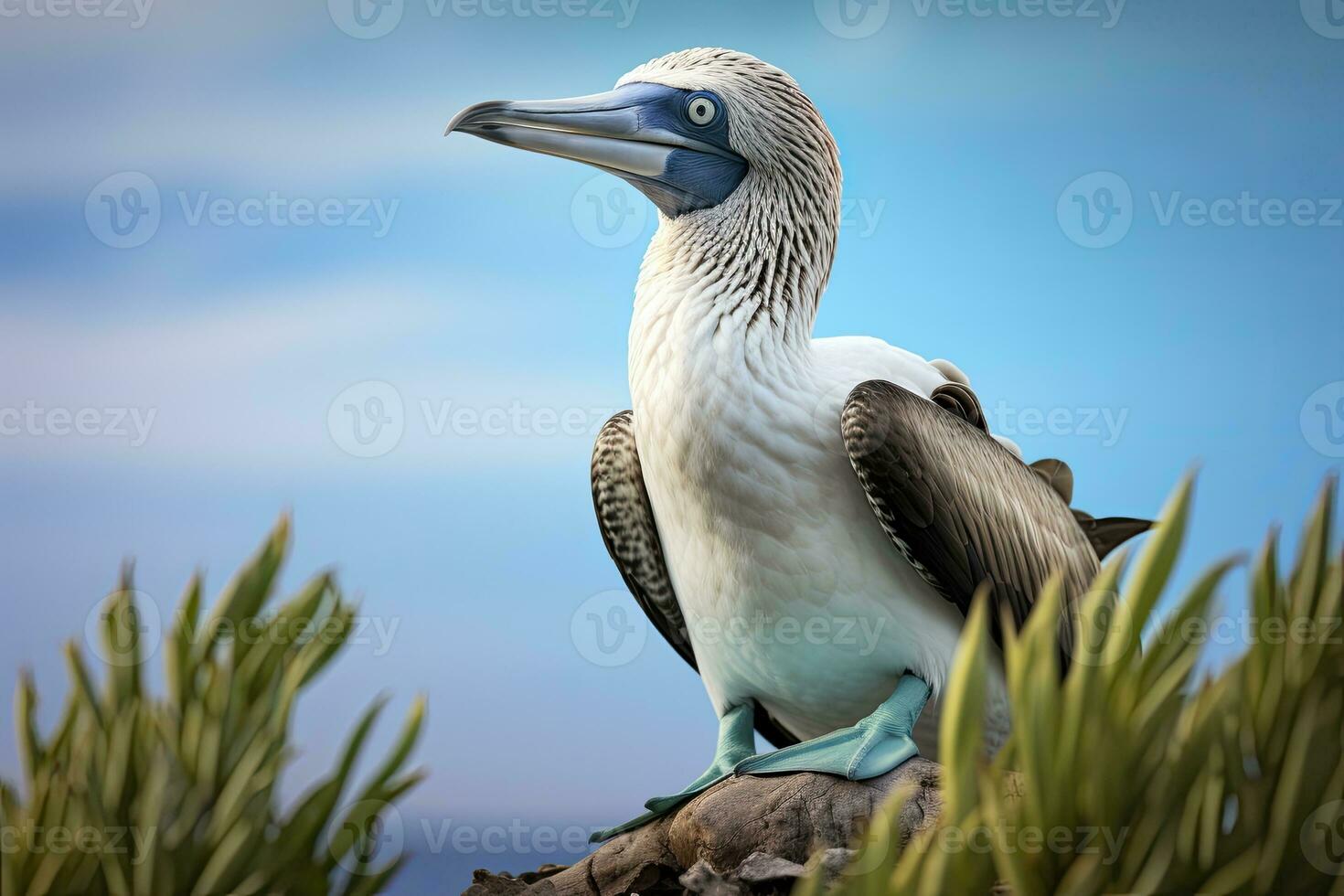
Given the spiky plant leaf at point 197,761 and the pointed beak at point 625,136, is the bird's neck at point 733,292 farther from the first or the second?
the spiky plant leaf at point 197,761

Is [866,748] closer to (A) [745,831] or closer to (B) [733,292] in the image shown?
(A) [745,831]

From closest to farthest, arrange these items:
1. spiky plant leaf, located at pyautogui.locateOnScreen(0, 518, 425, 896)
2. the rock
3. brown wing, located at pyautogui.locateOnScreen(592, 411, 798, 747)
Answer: spiky plant leaf, located at pyautogui.locateOnScreen(0, 518, 425, 896)
the rock
brown wing, located at pyautogui.locateOnScreen(592, 411, 798, 747)

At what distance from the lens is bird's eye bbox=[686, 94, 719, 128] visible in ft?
8.46

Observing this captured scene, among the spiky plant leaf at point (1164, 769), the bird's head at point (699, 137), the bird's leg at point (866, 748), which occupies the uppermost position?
the bird's head at point (699, 137)

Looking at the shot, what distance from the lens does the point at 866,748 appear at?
94.4 inches

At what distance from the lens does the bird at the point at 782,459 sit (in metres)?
2.45

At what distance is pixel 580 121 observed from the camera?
2566 millimetres

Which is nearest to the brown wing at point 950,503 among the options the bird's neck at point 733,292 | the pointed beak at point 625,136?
the bird's neck at point 733,292

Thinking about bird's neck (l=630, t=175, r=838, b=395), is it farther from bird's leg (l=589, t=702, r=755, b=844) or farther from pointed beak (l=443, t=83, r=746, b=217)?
bird's leg (l=589, t=702, r=755, b=844)

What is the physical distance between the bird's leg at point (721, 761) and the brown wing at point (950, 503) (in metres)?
0.58

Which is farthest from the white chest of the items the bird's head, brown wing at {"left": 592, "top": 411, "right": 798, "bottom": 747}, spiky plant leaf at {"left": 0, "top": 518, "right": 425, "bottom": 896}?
spiky plant leaf at {"left": 0, "top": 518, "right": 425, "bottom": 896}

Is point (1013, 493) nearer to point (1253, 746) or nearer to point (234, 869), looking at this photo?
point (1253, 746)

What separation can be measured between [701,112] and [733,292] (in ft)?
1.33

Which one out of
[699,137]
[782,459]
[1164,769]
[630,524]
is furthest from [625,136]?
[1164,769]
